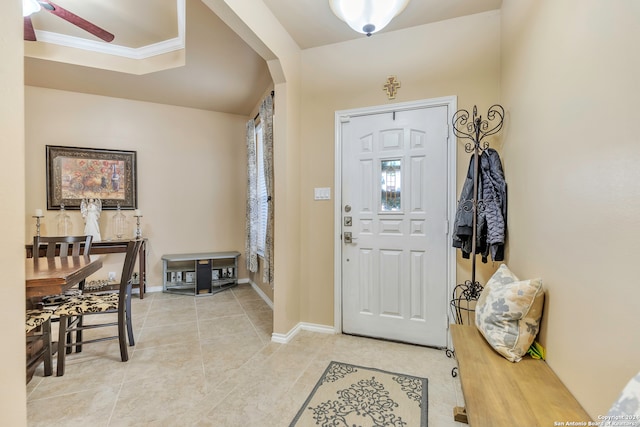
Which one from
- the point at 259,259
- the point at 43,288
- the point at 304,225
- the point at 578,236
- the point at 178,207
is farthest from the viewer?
the point at 178,207

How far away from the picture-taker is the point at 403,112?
248 centimetres

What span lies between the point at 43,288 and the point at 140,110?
3.22m

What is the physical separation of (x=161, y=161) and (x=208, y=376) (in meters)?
3.29

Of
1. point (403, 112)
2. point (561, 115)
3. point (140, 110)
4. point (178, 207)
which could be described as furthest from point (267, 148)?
point (561, 115)

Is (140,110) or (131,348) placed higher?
(140,110)

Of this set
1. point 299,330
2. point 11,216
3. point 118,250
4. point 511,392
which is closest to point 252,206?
point 118,250

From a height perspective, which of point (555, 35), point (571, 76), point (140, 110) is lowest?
point (571, 76)

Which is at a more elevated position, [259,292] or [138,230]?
[138,230]

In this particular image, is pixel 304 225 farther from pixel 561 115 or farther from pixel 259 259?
pixel 561 115

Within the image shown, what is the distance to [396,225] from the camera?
8.26ft

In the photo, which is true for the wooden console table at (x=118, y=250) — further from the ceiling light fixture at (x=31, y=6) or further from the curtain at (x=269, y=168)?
the ceiling light fixture at (x=31, y=6)

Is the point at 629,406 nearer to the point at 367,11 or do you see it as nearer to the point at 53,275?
the point at 367,11

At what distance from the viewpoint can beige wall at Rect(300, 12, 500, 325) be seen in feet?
7.50

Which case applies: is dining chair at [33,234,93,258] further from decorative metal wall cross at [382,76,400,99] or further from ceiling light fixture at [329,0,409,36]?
decorative metal wall cross at [382,76,400,99]
